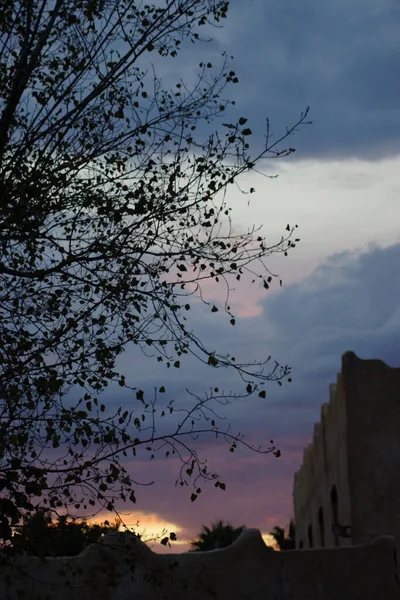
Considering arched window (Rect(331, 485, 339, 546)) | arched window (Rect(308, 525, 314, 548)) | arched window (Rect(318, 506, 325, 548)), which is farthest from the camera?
arched window (Rect(308, 525, 314, 548))

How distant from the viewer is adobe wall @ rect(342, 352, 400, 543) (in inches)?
766

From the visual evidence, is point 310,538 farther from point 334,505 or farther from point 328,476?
point 334,505

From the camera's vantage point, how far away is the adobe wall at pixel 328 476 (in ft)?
68.0

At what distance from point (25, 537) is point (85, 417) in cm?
153

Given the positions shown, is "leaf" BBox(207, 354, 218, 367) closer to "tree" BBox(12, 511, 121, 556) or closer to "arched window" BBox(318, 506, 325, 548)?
"tree" BBox(12, 511, 121, 556)

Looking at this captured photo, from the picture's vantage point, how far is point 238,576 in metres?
15.5

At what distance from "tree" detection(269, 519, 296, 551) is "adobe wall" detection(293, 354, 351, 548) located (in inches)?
400

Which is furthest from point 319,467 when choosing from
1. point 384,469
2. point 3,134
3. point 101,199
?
point 3,134

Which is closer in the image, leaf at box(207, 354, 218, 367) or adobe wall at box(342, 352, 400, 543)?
leaf at box(207, 354, 218, 367)

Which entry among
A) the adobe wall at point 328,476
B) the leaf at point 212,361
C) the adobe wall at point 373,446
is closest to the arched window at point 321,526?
the adobe wall at point 328,476

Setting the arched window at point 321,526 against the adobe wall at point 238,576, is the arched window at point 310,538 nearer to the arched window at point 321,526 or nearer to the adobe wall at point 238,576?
the arched window at point 321,526

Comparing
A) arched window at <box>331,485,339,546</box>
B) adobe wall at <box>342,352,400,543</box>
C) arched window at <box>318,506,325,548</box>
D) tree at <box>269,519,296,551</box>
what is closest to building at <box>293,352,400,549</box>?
adobe wall at <box>342,352,400,543</box>

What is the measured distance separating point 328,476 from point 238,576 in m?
9.12

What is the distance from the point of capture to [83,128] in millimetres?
12102
